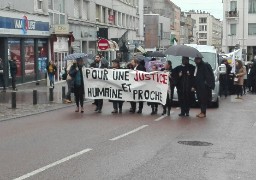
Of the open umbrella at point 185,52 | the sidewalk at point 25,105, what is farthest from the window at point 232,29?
the open umbrella at point 185,52

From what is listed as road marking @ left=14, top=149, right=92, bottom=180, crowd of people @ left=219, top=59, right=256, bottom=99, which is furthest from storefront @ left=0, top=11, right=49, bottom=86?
road marking @ left=14, top=149, right=92, bottom=180

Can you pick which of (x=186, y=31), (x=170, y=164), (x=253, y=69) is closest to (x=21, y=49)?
(x=253, y=69)

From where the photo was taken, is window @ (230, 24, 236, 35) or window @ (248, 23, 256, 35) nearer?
window @ (248, 23, 256, 35)

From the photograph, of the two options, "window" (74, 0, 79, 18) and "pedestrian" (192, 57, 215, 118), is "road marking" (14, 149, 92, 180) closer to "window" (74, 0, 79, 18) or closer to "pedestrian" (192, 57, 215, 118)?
"pedestrian" (192, 57, 215, 118)

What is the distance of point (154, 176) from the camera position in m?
8.46

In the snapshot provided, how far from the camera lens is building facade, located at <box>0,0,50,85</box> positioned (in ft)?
102

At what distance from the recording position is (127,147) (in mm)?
11102

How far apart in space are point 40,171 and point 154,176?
1.84 meters

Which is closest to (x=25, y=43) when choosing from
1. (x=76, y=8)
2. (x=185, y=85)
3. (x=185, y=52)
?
(x=76, y=8)

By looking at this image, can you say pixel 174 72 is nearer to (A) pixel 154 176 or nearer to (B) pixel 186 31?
(A) pixel 154 176

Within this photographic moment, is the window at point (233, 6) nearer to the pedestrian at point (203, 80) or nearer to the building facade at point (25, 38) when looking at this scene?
the building facade at point (25, 38)

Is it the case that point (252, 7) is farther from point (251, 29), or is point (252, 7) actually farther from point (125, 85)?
point (125, 85)

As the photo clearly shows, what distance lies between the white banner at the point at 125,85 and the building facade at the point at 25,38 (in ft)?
43.2

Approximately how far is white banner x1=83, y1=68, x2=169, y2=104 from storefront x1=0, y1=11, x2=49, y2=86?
13.2 meters
